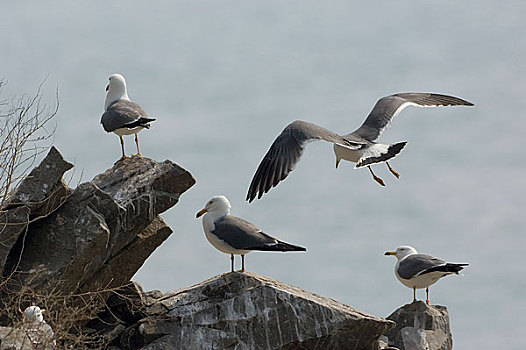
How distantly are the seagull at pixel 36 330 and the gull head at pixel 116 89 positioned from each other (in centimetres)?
525

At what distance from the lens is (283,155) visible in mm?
14602

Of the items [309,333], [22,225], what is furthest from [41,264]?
[309,333]

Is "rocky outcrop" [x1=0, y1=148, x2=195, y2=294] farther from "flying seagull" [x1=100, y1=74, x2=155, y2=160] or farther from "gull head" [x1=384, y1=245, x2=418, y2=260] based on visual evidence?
"gull head" [x1=384, y1=245, x2=418, y2=260]

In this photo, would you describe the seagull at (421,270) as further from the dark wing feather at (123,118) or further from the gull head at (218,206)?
the dark wing feather at (123,118)

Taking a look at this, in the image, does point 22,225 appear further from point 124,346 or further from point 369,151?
point 369,151

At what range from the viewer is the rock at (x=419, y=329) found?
54.2 ft

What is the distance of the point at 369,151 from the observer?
639 inches

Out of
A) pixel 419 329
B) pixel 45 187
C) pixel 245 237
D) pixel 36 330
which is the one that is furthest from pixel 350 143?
pixel 36 330

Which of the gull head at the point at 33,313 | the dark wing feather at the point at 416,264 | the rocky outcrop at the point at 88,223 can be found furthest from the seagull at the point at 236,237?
the gull head at the point at 33,313

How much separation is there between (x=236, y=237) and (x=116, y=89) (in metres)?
3.89

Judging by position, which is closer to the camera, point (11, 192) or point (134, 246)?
point (11, 192)

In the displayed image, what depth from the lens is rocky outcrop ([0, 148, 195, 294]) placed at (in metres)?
14.7

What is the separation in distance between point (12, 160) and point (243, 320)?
3.87m

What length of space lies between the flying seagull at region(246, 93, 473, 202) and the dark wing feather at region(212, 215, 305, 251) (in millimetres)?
1442
